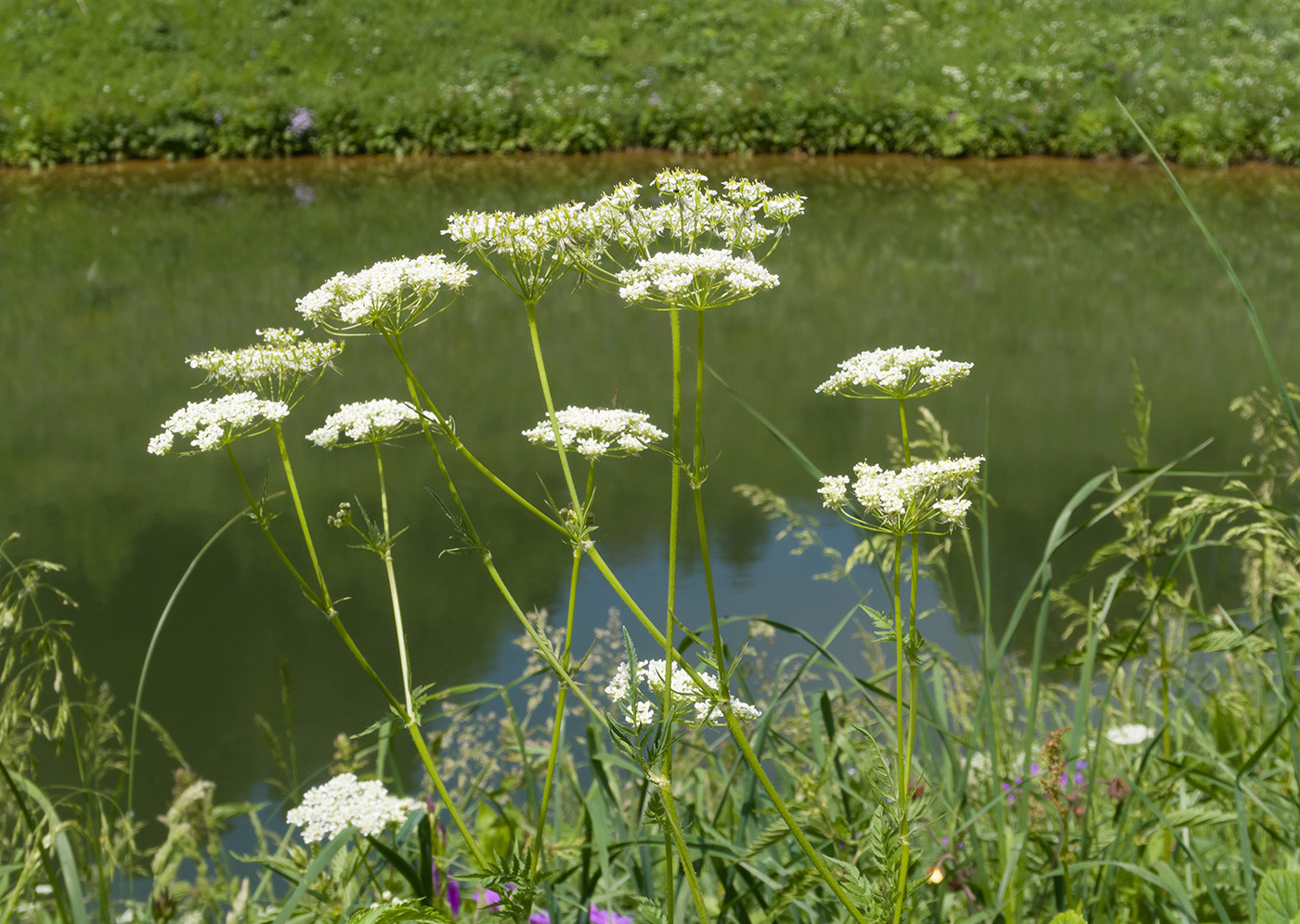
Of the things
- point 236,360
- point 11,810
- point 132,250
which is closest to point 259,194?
point 132,250

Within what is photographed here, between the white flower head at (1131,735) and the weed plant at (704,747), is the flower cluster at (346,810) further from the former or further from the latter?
the white flower head at (1131,735)

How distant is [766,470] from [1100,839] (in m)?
2.36

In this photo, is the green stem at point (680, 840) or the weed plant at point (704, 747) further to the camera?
the weed plant at point (704, 747)

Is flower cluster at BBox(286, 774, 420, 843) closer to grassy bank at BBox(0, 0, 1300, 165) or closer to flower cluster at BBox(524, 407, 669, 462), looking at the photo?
flower cluster at BBox(524, 407, 669, 462)

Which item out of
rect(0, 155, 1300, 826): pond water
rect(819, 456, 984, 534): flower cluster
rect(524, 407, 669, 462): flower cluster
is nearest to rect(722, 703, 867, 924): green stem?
rect(819, 456, 984, 534): flower cluster

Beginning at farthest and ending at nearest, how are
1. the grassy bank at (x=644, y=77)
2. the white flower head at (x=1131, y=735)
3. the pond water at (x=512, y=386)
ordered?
the grassy bank at (x=644, y=77), the pond water at (x=512, y=386), the white flower head at (x=1131, y=735)

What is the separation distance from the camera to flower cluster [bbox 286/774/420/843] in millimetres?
1104

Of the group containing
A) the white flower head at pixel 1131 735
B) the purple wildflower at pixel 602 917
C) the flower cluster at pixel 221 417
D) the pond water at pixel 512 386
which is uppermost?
the flower cluster at pixel 221 417

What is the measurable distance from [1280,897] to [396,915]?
0.75 meters

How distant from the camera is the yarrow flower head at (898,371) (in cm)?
90

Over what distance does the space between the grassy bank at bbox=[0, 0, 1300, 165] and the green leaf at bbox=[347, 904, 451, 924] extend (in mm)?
8873

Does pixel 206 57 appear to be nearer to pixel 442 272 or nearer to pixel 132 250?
pixel 132 250

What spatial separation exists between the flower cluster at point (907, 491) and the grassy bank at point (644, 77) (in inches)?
339

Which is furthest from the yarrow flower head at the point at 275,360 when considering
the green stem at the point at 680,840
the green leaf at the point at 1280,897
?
the green leaf at the point at 1280,897
